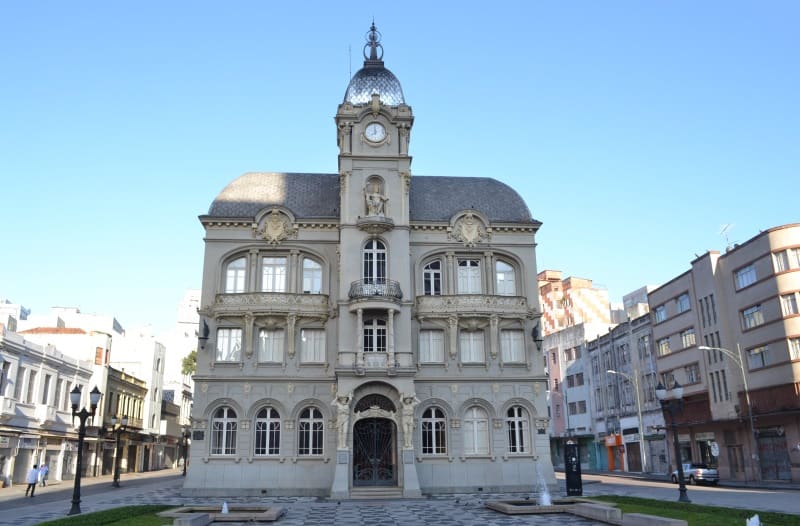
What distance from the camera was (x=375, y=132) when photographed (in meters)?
41.8

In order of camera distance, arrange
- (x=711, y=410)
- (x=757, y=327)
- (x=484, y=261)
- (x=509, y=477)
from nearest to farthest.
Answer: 1. (x=509, y=477)
2. (x=484, y=261)
3. (x=757, y=327)
4. (x=711, y=410)

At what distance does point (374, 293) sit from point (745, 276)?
27.1 meters

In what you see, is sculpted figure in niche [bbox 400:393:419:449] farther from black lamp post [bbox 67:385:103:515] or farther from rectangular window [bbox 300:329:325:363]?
black lamp post [bbox 67:385:103:515]

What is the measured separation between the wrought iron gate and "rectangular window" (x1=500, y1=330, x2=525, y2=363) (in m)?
8.16

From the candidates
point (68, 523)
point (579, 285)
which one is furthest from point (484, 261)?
point (579, 285)

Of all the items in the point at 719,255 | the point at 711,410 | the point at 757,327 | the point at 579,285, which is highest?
the point at 579,285

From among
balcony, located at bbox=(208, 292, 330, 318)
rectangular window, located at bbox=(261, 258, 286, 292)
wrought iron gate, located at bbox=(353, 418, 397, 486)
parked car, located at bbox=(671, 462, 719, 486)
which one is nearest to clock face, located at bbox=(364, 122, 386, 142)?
rectangular window, located at bbox=(261, 258, 286, 292)

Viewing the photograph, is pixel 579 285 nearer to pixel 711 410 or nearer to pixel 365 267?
pixel 711 410

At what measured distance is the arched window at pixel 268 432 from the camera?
125 ft

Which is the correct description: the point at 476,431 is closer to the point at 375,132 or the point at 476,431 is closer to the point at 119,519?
the point at 375,132

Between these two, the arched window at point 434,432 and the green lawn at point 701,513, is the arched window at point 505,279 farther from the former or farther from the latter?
the green lawn at point 701,513

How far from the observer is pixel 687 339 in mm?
54062

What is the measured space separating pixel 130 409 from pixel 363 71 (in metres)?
41.2

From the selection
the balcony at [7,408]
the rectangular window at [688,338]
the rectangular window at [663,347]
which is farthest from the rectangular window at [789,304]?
the balcony at [7,408]
